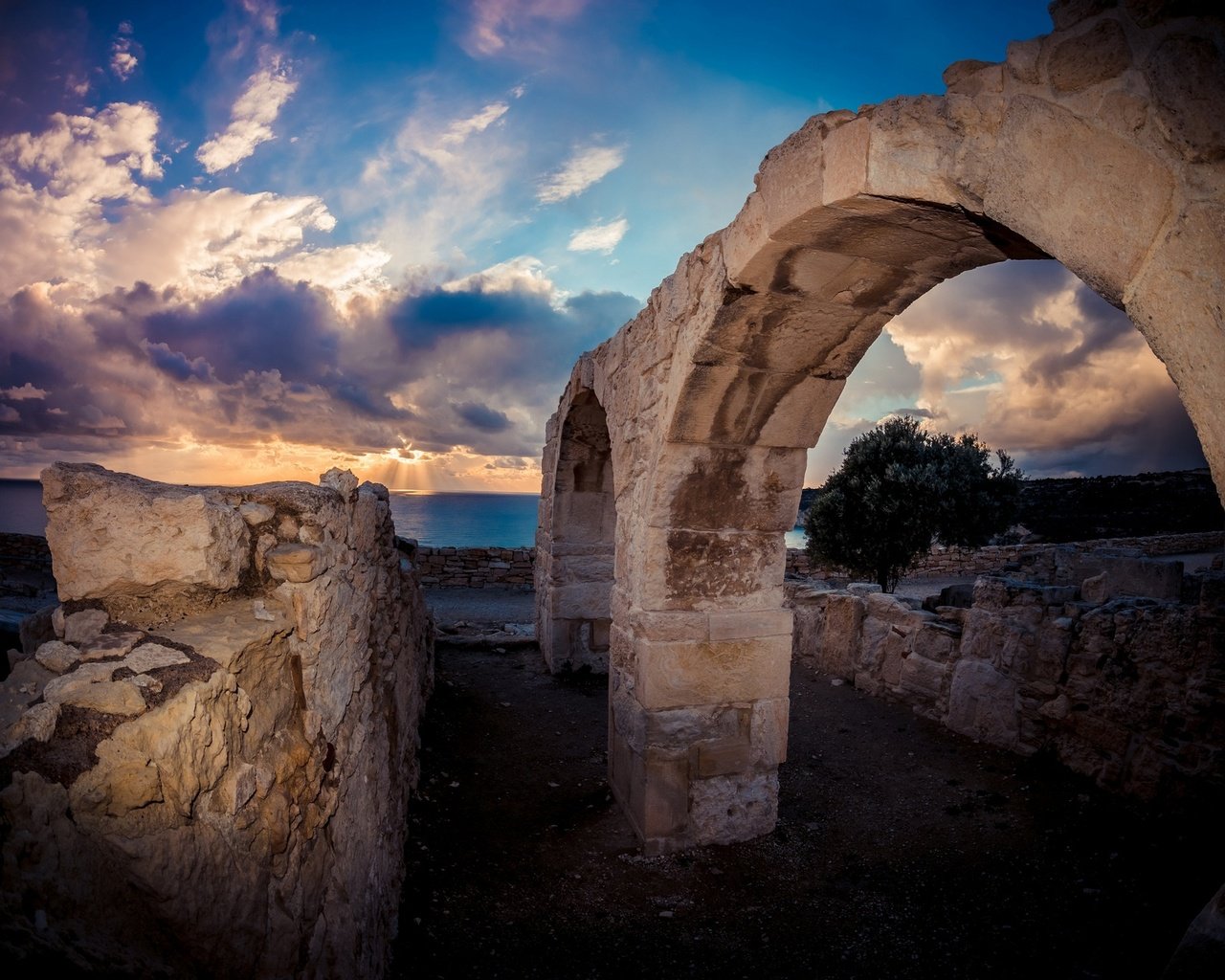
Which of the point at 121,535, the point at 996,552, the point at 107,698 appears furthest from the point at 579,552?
the point at 996,552

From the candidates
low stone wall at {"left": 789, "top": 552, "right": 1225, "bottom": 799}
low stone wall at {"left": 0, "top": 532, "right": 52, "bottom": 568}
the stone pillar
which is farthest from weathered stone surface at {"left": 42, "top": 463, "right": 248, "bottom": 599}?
low stone wall at {"left": 0, "top": 532, "right": 52, "bottom": 568}

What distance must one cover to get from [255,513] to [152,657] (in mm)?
602

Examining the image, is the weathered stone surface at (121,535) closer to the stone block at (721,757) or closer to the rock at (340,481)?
the rock at (340,481)

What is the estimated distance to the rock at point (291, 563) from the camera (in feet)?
6.90

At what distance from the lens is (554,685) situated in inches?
312

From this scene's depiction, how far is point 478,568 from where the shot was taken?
50.8 feet

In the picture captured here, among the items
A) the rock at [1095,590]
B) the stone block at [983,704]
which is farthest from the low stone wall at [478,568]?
the stone block at [983,704]

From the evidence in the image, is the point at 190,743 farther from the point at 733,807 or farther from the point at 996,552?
the point at 996,552

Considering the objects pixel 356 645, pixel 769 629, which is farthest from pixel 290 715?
pixel 769 629

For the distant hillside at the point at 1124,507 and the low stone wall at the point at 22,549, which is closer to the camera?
the low stone wall at the point at 22,549

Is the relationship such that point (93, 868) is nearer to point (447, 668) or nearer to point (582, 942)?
point (582, 942)

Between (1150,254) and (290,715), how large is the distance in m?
2.58

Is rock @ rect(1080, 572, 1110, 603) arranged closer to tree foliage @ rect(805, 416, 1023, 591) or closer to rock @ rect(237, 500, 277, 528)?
tree foliage @ rect(805, 416, 1023, 591)

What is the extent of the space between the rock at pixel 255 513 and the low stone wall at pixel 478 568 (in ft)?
43.6
